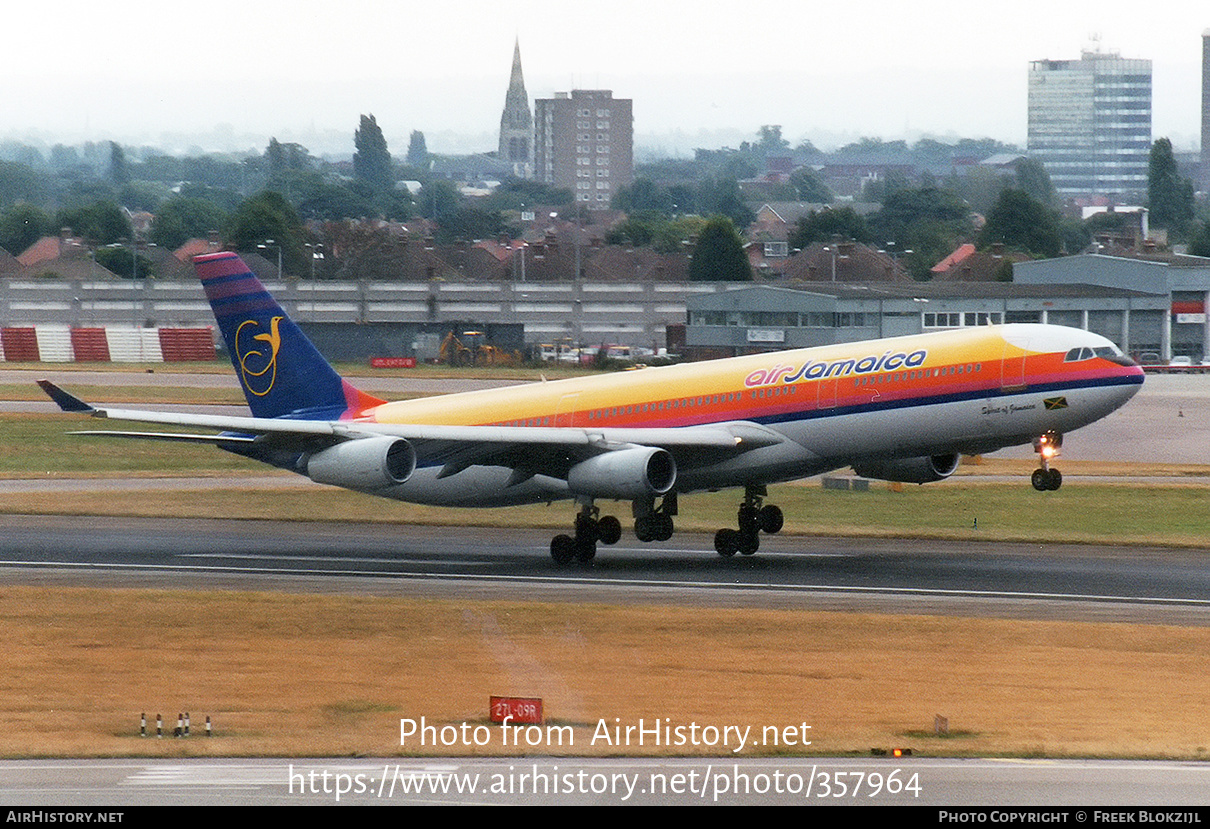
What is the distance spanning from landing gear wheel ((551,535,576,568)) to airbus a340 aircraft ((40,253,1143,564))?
4 cm

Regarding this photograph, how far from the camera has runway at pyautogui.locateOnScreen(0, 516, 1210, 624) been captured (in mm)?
41062

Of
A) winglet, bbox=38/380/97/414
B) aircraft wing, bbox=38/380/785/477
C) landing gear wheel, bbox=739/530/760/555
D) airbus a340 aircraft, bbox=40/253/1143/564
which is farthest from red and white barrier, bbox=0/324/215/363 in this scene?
landing gear wheel, bbox=739/530/760/555

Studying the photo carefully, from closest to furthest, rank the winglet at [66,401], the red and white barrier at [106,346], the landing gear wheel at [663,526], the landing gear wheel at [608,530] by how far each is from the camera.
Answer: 1. the winglet at [66,401]
2. the landing gear wheel at [663,526]
3. the landing gear wheel at [608,530]
4. the red and white barrier at [106,346]

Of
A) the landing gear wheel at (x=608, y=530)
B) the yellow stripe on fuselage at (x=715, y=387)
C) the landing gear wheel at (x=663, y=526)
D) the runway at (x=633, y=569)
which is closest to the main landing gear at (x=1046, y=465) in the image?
the yellow stripe on fuselage at (x=715, y=387)

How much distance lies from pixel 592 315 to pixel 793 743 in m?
116

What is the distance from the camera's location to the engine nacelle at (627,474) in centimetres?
4428

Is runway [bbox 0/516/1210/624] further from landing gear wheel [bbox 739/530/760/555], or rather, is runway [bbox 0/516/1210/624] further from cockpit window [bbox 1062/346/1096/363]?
cockpit window [bbox 1062/346/1096/363]

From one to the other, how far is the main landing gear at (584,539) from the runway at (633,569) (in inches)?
25.1

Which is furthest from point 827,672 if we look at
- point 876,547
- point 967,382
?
point 876,547

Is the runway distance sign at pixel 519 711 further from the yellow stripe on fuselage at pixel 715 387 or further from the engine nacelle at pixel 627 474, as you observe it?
the yellow stripe on fuselage at pixel 715 387

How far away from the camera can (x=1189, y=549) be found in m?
50.4

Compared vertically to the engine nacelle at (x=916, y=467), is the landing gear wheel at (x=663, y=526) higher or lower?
lower

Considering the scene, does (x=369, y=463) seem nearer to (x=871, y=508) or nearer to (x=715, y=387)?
(x=715, y=387)

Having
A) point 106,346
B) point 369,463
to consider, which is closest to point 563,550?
point 369,463
